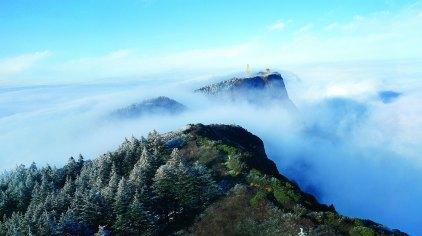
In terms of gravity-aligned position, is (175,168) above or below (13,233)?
above

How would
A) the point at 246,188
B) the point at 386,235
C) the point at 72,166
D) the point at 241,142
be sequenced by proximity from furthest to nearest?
the point at 241,142, the point at 72,166, the point at 246,188, the point at 386,235

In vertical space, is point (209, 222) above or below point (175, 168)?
below

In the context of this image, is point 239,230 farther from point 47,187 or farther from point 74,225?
point 47,187

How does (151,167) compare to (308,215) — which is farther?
(151,167)

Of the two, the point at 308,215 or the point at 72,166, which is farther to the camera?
the point at 72,166

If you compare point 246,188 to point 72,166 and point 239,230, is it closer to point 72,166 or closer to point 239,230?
point 239,230

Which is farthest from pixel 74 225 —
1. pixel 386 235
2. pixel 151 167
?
pixel 386 235

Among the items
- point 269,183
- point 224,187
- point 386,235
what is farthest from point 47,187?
point 386,235

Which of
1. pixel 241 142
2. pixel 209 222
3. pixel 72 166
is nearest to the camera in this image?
pixel 209 222

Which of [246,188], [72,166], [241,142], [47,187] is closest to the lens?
[246,188]
